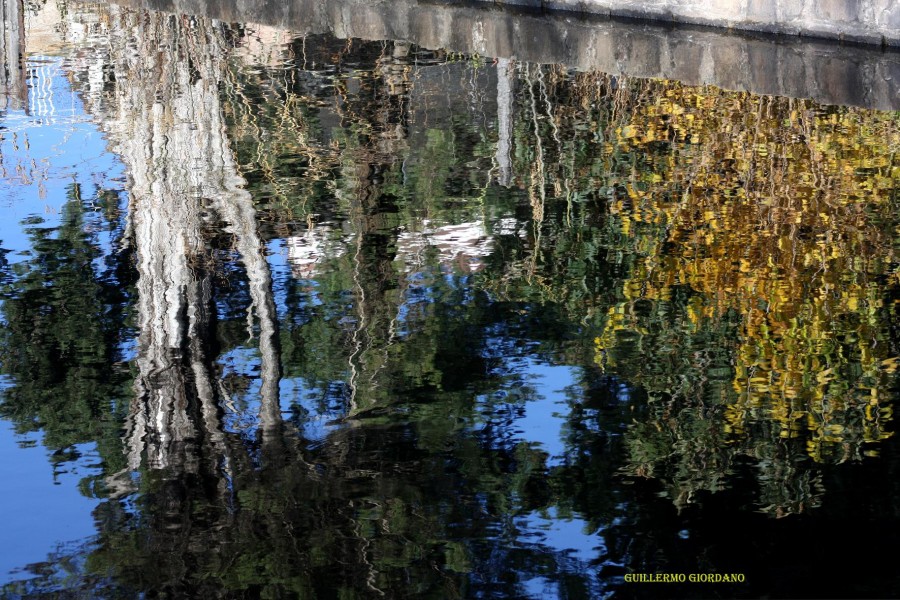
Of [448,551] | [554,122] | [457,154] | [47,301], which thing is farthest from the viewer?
[554,122]

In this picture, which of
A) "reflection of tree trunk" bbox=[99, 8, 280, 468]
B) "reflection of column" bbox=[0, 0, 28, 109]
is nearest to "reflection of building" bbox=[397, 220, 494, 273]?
"reflection of tree trunk" bbox=[99, 8, 280, 468]

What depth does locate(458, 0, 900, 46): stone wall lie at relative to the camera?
452 inches

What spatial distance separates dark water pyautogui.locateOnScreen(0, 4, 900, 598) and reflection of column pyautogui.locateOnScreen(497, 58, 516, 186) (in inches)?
2.0

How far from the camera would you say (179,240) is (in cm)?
700

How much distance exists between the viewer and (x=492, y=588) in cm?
382

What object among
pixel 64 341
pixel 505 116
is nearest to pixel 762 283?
pixel 64 341

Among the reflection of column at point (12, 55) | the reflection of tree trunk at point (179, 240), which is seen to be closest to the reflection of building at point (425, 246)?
the reflection of tree trunk at point (179, 240)

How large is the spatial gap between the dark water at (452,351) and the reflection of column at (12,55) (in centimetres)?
95

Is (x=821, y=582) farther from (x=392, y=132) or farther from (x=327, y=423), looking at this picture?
(x=392, y=132)

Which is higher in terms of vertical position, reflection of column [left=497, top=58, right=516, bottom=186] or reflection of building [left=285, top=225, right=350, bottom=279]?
reflection of column [left=497, top=58, right=516, bottom=186]

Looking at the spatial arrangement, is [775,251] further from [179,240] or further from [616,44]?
[616,44]

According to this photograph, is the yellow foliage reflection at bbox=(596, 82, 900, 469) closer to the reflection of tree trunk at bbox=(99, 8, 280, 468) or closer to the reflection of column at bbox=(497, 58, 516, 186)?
the reflection of column at bbox=(497, 58, 516, 186)

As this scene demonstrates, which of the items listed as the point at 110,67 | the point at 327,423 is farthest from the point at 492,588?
the point at 110,67

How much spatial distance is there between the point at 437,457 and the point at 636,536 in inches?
34.6
